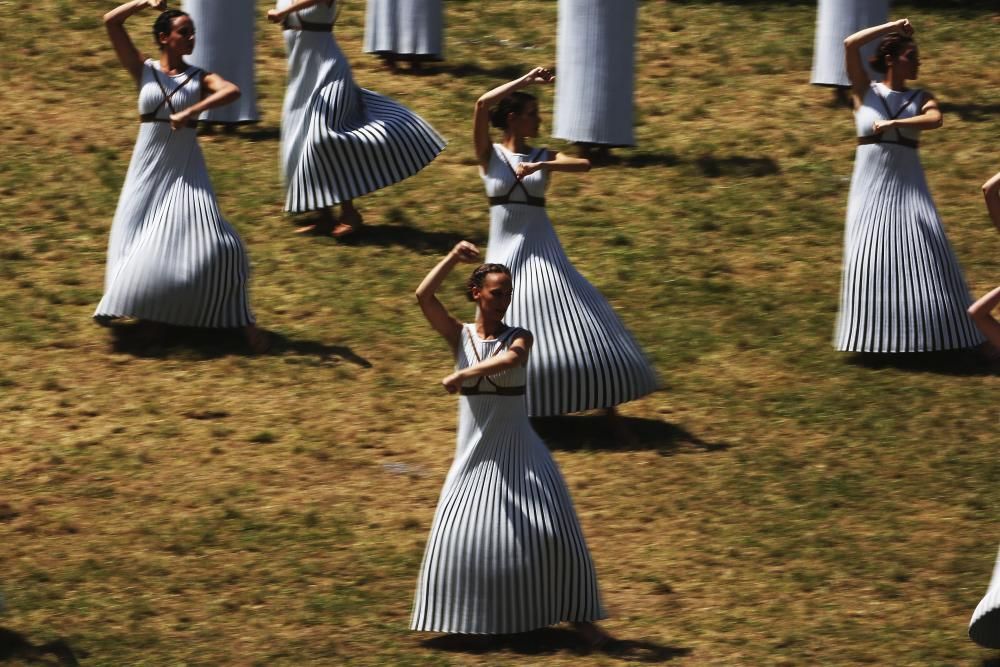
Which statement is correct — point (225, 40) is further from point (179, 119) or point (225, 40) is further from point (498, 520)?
point (498, 520)

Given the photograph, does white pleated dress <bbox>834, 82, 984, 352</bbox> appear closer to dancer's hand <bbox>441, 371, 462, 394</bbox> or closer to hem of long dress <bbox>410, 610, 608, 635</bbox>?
hem of long dress <bbox>410, 610, 608, 635</bbox>

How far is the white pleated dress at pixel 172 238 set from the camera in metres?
12.1

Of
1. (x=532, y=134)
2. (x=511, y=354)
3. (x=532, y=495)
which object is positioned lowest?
(x=532, y=495)

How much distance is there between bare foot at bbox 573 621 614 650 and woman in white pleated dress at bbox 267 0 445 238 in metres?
5.81

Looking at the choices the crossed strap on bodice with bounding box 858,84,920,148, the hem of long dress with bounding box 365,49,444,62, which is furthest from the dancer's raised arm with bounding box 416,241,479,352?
the hem of long dress with bounding box 365,49,444,62

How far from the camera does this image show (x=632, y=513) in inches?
409

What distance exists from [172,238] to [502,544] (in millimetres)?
4363

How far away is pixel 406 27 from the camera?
1766 centimetres

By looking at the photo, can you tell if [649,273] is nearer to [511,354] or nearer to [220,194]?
[220,194]

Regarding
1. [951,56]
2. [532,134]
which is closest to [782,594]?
[532,134]

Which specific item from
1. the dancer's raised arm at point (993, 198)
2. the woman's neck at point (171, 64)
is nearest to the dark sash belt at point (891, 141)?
the dancer's raised arm at point (993, 198)

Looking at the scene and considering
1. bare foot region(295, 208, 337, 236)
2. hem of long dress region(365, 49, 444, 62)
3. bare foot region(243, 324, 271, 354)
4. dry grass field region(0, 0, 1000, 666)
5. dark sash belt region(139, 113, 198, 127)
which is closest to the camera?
dry grass field region(0, 0, 1000, 666)

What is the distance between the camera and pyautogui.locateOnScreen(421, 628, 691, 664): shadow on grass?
878 cm

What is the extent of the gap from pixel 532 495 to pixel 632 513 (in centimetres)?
178
